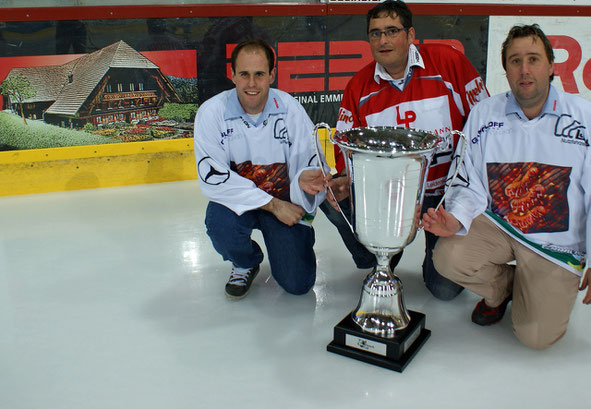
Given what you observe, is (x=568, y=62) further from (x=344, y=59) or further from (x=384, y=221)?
(x=384, y=221)

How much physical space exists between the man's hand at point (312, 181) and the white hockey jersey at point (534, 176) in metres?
0.43

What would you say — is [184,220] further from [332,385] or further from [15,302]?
[332,385]

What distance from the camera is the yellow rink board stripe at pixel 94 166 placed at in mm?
3684

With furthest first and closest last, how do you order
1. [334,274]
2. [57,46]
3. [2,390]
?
[57,46] → [334,274] → [2,390]

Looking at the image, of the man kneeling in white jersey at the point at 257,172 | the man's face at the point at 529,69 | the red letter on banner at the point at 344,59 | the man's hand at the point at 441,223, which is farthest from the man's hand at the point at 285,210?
the red letter on banner at the point at 344,59

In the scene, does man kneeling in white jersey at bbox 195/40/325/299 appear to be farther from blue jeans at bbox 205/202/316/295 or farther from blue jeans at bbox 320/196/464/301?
blue jeans at bbox 320/196/464/301

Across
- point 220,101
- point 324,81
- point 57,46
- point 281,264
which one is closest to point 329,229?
point 281,264

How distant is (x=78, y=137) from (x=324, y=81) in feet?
5.57

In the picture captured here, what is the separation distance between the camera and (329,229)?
3111mm

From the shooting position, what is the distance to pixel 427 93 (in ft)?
7.05

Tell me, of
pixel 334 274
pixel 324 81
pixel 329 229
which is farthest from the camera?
pixel 324 81

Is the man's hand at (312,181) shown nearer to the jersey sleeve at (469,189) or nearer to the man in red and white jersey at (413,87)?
the man in red and white jersey at (413,87)

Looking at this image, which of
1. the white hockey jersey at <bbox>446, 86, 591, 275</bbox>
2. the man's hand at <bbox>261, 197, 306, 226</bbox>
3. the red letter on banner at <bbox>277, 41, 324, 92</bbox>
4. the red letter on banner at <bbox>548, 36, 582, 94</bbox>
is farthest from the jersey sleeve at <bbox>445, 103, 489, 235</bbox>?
the red letter on banner at <bbox>548, 36, 582, 94</bbox>

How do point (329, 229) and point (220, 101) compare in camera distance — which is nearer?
Result: point (220, 101)
